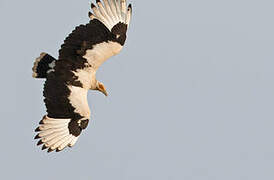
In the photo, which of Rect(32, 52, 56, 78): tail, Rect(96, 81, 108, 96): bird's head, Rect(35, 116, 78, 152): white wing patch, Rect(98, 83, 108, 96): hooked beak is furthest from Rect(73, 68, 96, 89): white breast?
Rect(35, 116, 78, 152): white wing patch

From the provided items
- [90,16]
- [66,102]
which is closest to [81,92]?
[66,102]

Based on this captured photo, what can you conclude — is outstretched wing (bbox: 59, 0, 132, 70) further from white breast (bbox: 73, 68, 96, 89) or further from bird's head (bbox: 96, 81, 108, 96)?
bird's head (bbox: 96, 81, 108, 96)

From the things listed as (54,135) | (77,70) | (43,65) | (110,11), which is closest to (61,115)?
(54,135)

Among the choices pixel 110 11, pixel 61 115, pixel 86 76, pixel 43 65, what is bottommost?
pixel 61 115

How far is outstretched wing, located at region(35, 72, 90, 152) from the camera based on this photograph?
14805 mm

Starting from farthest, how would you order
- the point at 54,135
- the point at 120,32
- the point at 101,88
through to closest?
the point at 101,88, the point at 120,32, the point at 54,135

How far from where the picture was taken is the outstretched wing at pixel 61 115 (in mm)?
14805

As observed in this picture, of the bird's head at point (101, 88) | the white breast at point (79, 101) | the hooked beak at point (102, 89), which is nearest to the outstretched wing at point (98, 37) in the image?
the white breast at point (79, 101)

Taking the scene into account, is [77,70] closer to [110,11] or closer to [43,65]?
[43,65]

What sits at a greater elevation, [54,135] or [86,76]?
[86,76]

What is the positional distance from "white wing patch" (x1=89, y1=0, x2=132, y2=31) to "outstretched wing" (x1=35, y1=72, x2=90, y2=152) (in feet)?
5.26

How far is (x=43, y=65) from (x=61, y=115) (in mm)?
1450

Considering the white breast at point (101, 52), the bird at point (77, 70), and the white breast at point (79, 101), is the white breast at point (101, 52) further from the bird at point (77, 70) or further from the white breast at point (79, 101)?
the white breast at point (79, 101)

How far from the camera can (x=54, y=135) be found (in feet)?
48.7
